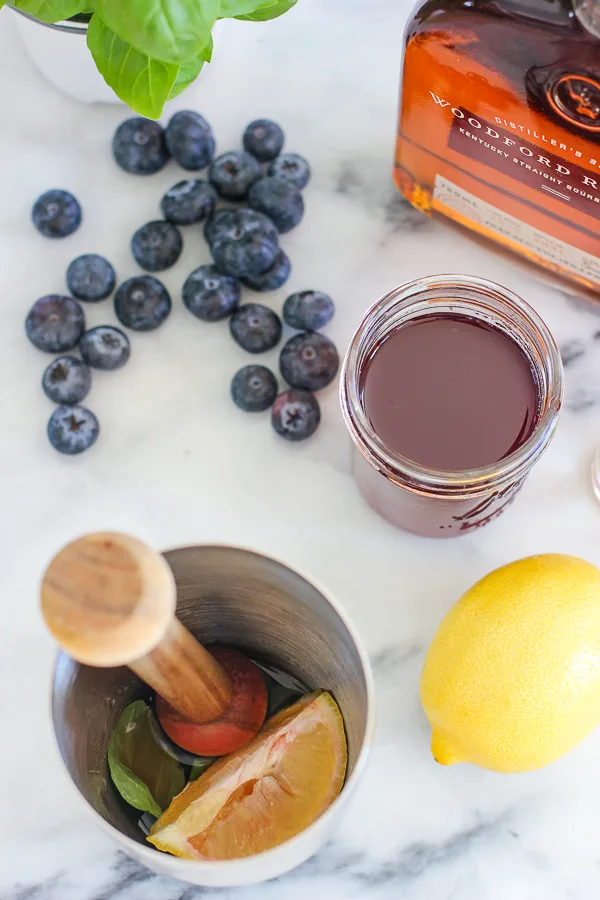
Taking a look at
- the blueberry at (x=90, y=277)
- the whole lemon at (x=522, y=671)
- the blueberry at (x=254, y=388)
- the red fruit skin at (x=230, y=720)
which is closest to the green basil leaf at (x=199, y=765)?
the red fruit skin at (x=230, y=720)

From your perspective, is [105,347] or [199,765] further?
[105,347]

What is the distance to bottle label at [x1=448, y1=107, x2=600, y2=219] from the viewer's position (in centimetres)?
63

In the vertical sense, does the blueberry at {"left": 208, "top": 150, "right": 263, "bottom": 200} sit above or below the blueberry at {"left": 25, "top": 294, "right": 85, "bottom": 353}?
above

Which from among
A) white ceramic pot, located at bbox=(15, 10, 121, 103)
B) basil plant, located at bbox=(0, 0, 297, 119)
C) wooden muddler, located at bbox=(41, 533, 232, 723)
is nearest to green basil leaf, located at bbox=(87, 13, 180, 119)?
basil plant, located at bbox=(0, 0, 297, 119)

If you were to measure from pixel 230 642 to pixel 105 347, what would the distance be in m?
0.25

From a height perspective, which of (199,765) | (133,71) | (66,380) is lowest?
(199,765)

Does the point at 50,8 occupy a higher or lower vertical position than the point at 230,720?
higher

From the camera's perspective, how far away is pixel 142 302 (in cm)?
72

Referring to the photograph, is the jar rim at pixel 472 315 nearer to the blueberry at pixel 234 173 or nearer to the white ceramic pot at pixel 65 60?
the blueberry at pixel 234 173

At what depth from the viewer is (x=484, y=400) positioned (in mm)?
625

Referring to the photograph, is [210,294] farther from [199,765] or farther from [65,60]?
[199,765]

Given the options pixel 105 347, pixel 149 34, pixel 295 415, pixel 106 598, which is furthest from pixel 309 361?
pixel 106 598

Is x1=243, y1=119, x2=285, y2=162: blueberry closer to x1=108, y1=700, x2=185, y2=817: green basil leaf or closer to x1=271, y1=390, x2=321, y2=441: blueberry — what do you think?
x1=271, y1=390, x2=321, y2=441: blueberry

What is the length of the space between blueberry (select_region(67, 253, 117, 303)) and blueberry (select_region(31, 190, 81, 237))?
0.11 ft
